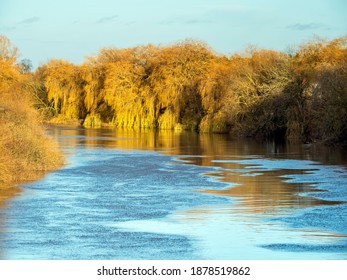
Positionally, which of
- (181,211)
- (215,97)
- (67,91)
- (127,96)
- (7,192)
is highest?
(67,91)

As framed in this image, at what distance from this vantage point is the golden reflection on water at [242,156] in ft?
59.0

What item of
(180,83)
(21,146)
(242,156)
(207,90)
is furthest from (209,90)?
(21,146)

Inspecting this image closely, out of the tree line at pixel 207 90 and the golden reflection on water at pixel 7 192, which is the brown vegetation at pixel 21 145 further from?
the tree line at pixel 207 90

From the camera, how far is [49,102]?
67.6 meters

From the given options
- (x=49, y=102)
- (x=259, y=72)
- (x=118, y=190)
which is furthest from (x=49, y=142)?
(x=49, y=102)

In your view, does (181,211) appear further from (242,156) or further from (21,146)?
(242,156)

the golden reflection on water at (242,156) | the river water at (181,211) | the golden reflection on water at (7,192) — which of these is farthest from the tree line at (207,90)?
the golden reflection on water at (7,192)

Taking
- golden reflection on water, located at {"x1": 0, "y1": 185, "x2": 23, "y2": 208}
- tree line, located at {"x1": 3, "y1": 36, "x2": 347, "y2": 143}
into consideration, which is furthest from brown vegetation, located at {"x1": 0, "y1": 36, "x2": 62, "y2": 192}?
tree line, located at {"x1": 3, "y1": 36, "x2": 347, "y2": 143}

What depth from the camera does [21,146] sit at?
75.9ft

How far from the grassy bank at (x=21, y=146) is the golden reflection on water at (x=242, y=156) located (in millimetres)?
5160

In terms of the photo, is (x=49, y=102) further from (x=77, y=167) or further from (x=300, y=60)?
(x=77, y=167)

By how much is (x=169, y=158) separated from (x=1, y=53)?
31.7 ft

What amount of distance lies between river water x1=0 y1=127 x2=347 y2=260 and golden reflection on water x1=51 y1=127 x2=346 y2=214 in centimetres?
5

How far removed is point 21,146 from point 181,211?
27.2 ft
